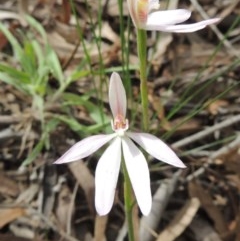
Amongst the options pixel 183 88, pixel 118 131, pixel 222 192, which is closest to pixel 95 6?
pixel 183 88

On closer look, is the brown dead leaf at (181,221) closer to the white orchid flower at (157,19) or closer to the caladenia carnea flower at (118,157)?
the caladenia carnea flower at (118,157)

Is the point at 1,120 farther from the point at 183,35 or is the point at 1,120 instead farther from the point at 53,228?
the point at 183,35

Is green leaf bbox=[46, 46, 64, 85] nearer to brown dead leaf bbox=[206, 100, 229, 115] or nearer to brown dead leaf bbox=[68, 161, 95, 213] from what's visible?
brown dead leaf bbox=[68, 161, 95, 213]

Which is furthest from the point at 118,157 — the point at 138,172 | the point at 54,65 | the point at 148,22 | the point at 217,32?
the point at 217,32

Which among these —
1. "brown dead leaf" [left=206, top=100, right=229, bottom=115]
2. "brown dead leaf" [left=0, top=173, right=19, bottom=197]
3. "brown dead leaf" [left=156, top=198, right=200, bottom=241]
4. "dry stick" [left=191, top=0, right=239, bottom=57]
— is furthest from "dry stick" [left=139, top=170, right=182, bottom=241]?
"dry stick" [left=191, top=0, right=239, bottom=57]

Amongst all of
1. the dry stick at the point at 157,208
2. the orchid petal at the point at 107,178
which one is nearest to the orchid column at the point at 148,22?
the orchid petal at the point at 107,178

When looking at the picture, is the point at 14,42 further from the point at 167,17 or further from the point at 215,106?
the point at 167,17
